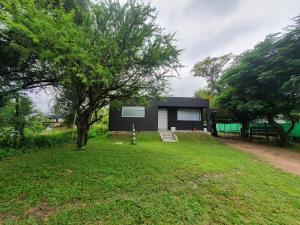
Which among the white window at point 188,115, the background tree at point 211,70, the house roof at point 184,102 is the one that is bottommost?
the white window at point 188,115

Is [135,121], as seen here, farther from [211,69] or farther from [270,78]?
[211,69]

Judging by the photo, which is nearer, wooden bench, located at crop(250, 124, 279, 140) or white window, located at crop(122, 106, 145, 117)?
wooden bench, located at crop(250, 124, 279, 140)

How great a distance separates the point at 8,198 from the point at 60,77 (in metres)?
3.74

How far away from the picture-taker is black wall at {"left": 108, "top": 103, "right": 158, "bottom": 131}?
15742mm

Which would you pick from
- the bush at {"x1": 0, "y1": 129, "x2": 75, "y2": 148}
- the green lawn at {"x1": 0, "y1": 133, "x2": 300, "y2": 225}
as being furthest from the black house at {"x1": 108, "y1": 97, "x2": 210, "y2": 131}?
the green lawn at {"x1": 0, "y1": 133, "x2": 300, "y2": 225}

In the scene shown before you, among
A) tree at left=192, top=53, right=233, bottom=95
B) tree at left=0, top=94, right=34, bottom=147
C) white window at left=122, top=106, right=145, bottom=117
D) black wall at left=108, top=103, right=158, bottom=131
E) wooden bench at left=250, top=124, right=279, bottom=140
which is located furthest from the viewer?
tree at left=192, top=53, right=233, bottom=95

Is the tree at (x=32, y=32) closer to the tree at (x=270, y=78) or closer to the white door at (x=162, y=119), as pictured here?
the tree at (x=270, y=78)

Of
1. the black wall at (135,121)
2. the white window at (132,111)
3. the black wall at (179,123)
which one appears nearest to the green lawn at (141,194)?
the black wall at (135,121)

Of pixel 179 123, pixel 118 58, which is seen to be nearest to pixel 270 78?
pixel 179 123

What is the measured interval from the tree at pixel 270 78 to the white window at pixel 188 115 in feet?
13.3

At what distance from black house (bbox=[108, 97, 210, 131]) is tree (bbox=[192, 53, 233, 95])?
11.7 meters

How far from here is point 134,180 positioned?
4.61m

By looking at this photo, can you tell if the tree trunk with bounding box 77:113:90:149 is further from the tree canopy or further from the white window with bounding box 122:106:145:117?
the white window with bounding box 122:106:145:117

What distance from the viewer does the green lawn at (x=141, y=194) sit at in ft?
10.4
